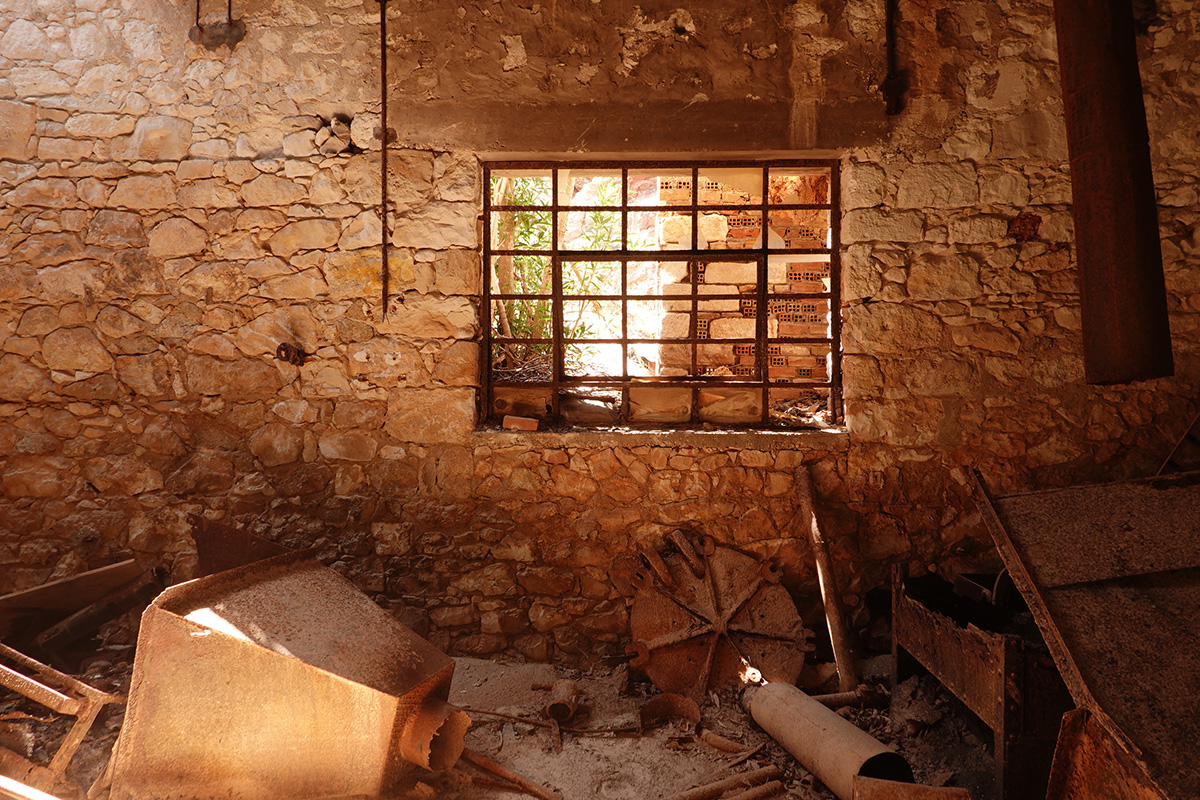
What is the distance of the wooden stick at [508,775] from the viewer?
2.59 m

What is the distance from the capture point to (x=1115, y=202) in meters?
2.43

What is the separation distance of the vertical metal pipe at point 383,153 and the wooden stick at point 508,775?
2.11 meters

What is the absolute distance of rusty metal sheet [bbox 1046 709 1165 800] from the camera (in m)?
1.77

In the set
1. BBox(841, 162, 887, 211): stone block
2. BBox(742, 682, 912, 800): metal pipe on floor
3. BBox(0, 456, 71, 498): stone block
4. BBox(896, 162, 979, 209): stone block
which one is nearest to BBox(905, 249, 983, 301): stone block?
BBox(896, 162, 979, 209): stone block

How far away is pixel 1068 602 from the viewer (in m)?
2.15

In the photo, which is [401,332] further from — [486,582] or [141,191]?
[141,191]

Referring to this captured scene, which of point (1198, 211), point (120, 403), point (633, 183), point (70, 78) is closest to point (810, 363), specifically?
point (1198, 211)

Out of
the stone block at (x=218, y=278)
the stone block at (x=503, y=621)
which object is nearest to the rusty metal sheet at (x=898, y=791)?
the stone block at (x=503, y=621)

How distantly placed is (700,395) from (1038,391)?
5.43ft

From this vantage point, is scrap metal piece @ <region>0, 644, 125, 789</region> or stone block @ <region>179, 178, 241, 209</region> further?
stone block @ <region>179, 178, 241, 209</region>

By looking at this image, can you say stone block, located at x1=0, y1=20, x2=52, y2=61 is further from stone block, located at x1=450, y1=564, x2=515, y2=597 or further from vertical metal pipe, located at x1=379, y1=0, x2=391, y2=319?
stone block, located at x1=450, y1=564, x2=515, y2=597

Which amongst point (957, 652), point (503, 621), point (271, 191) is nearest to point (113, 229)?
point (271, 191)

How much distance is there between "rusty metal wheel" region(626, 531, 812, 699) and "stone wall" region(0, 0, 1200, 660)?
0.50 feet

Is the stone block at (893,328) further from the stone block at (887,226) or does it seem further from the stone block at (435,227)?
the stone block at (435,227)
